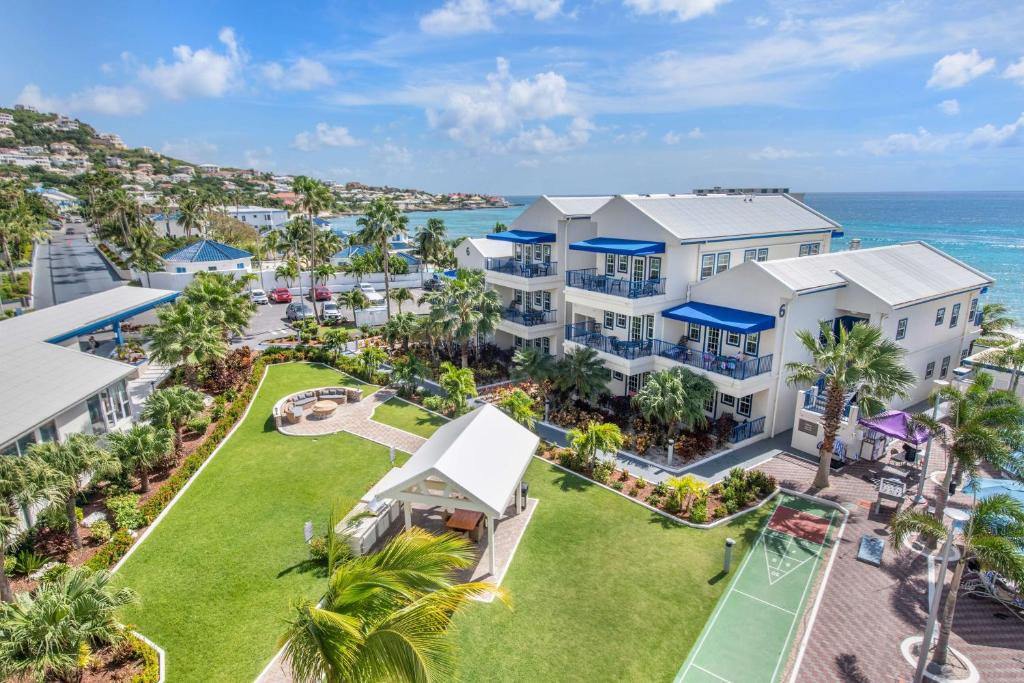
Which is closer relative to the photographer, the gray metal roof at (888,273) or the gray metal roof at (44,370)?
the gray metal roof at (44,370)

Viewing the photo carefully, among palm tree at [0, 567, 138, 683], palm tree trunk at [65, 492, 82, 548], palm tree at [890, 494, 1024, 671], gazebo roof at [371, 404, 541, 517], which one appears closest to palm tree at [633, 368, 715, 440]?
gazebo roof at [371, 404, 541, 517]

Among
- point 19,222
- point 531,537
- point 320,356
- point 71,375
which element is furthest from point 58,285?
point 531,537

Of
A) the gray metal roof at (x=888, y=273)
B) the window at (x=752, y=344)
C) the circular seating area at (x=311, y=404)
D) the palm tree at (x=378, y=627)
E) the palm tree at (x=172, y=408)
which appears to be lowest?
the circular seating area at (x=311, y=404)

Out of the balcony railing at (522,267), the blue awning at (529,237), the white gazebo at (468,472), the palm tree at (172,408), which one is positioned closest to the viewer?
the white gazebo at (468,472)

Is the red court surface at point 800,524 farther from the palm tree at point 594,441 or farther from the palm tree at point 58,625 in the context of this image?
the palm tree at point 58,625

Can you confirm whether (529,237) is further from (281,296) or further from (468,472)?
(281,296)

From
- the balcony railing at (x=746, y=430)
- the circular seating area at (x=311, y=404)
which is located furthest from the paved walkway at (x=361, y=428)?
the balcony railing at (x=746, y=430)

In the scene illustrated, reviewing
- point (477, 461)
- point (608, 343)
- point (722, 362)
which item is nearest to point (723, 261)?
point (722, 362)
